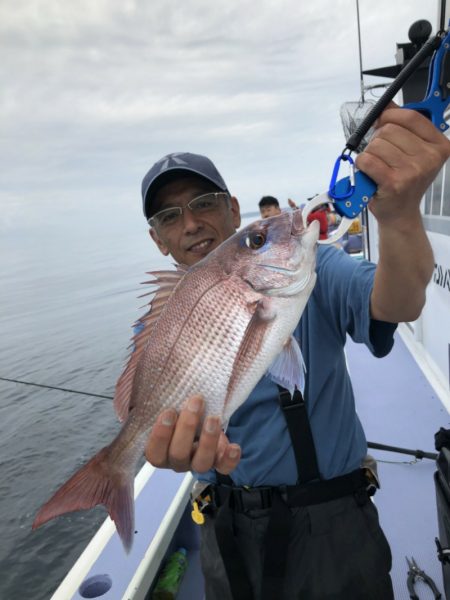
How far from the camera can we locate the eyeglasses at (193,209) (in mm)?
2207

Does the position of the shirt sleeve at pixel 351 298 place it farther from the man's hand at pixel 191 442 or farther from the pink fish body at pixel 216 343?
the man's hand at pixel 191 442

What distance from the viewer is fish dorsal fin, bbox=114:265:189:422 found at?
1565 mm

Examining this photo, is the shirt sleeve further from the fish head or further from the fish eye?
the fish eye

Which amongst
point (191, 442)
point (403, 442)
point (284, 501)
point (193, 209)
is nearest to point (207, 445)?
point (191, 442)

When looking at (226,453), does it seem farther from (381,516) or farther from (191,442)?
(381,516)

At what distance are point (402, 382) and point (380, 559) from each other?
11.0 ft

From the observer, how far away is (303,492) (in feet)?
5.68

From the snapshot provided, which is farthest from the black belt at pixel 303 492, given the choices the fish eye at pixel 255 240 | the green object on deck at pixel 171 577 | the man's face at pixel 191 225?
the green object on deck at pixel 171 577

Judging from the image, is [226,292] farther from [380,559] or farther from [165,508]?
[165,508]

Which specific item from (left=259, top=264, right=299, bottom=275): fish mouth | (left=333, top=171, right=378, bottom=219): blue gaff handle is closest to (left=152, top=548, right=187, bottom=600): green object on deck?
(left=259, top=264, right=299, bottom=275): fish mouth

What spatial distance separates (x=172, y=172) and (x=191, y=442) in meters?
1.46

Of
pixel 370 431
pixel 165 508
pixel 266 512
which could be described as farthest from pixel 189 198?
pixel 370 431

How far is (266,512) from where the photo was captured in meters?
1.76

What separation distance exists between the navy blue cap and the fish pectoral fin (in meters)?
1.19
